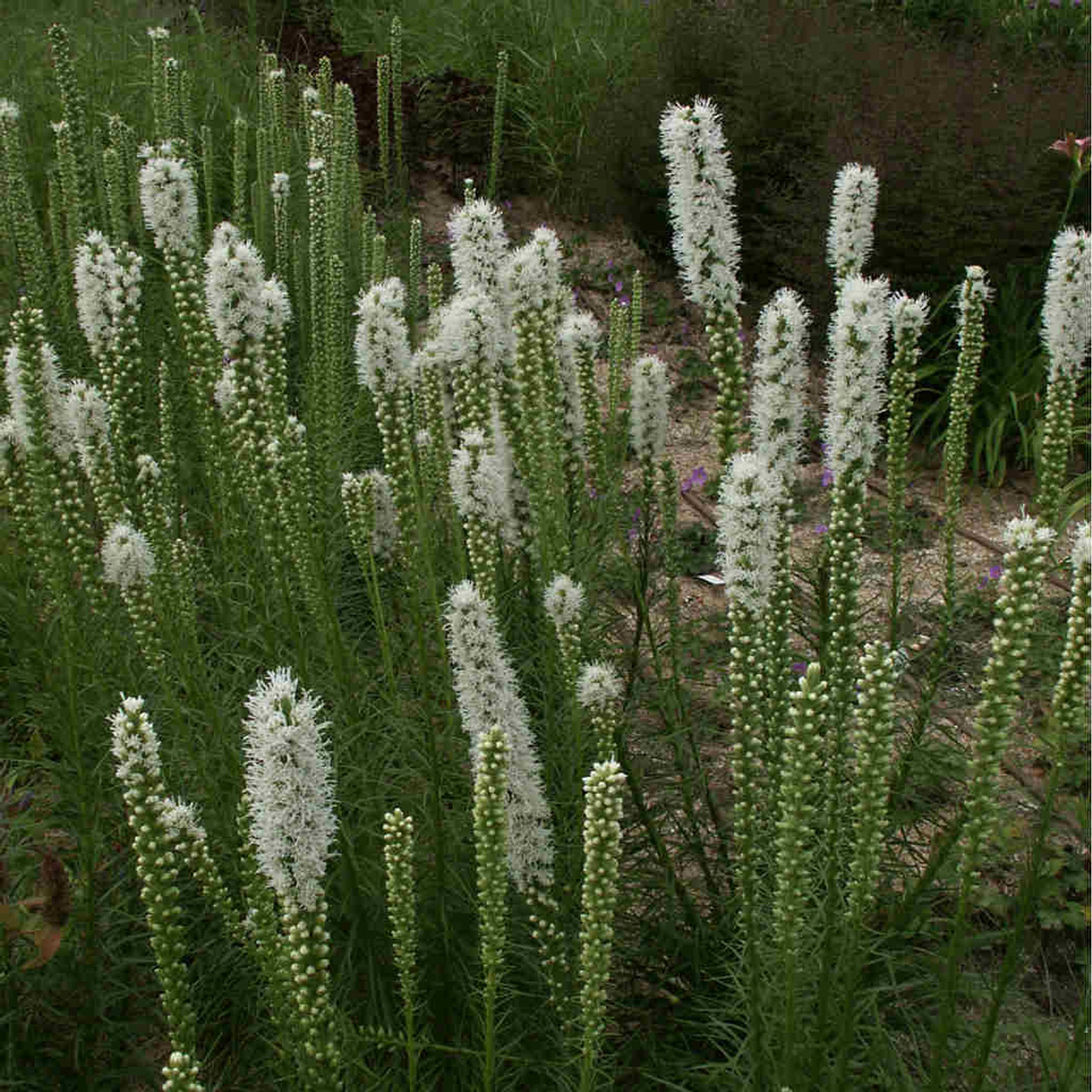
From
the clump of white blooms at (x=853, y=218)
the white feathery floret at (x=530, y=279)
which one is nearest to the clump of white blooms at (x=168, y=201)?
the white feathery floret at (x=530, y=279)

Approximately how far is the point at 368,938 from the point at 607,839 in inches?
52.2

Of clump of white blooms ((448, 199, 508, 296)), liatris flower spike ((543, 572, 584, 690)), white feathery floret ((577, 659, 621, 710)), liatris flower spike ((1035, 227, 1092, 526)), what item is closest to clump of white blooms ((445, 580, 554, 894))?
white feathery floret ((577, 659, 621, 710))

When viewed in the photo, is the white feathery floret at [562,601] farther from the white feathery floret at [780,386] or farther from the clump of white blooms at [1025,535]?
the clump of white blooms at [1025,535]

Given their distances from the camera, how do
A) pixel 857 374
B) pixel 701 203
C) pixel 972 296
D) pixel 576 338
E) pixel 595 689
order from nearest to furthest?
pixel 857 374
pixel 595 689
pixel 701 203
pixel 972 296
pixel 576 338

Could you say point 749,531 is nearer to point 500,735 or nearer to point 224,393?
point 500,735

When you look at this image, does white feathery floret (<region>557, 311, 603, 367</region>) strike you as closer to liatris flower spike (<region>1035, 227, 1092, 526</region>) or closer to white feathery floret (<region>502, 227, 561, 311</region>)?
white feathery floret (<region>502, 227, 561, 311</region>)

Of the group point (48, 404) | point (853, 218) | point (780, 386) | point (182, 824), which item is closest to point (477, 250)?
point (780, 386)

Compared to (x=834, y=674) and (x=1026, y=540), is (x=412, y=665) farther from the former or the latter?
(x=1026, y=540)

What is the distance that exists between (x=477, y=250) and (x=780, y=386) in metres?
0.80

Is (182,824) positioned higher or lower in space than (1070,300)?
lower

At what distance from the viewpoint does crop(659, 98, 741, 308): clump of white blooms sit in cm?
260

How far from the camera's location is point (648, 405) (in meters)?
3.26

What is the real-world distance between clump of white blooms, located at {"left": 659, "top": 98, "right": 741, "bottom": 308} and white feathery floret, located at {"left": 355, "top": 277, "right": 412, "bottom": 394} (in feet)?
2.08

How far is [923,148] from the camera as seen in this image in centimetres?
681
